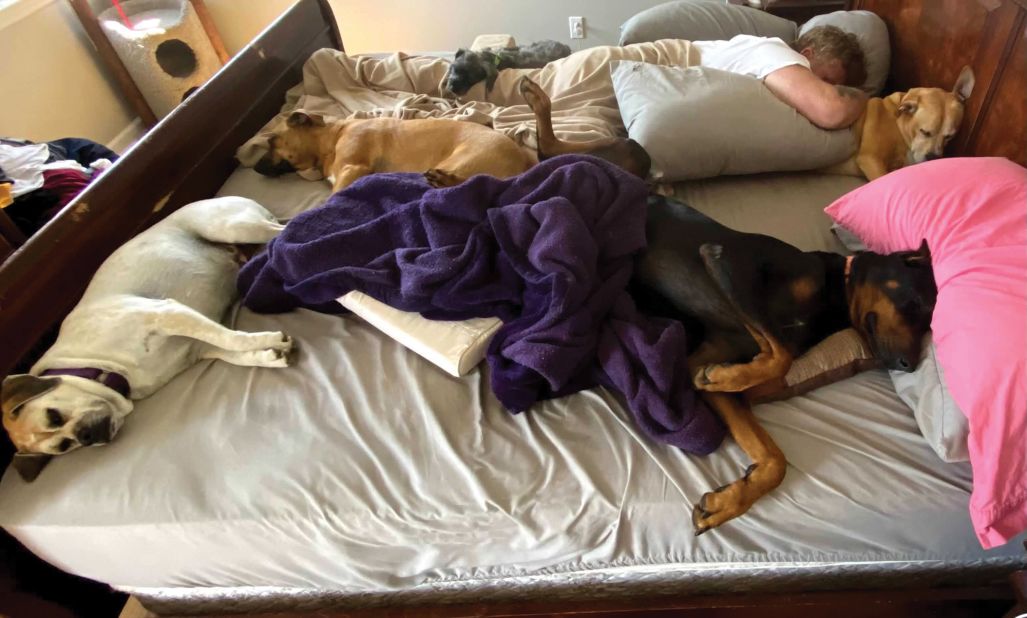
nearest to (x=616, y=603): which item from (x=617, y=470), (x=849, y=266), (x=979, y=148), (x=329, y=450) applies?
(x=617, y=470)

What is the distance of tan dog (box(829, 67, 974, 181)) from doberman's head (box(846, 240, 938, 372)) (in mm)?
601

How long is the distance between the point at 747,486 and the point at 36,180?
2.27m

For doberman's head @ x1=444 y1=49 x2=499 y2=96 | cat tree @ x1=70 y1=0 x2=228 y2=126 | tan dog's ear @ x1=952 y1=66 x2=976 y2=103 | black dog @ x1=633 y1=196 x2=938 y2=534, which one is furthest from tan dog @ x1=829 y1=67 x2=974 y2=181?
cat tree @ x1=70 y1=0 x2=228 y2=126

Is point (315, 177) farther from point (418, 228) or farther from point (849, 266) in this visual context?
point (849, 266)

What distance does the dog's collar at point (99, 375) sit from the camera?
120 centimetres

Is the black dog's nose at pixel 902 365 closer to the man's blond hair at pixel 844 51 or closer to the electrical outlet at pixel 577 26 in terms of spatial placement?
the man's blond hair at pixel 844 51

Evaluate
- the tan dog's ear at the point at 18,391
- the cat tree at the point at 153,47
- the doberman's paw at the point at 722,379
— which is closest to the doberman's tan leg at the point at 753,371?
the doberman's paw at the point at 722,379

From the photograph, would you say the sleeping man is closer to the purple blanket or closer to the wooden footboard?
the purple blanket

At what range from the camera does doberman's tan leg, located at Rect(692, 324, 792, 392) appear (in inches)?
44.1

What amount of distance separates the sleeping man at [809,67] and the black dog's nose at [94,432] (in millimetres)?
1864

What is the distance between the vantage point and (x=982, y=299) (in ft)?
3.35

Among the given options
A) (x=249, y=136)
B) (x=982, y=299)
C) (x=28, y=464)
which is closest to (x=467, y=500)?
(x=28, y=464)

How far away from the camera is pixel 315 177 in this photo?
1.97m

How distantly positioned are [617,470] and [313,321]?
77 cm
